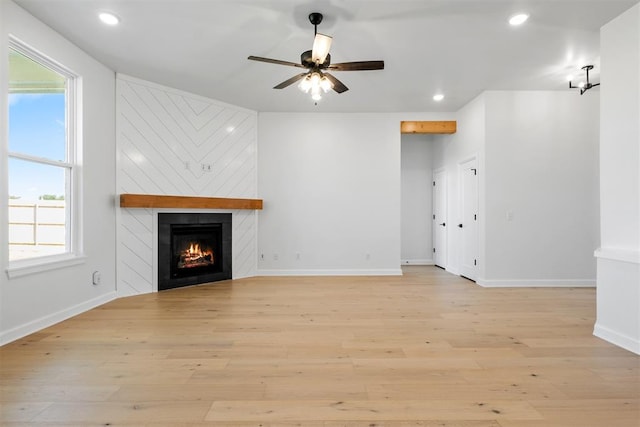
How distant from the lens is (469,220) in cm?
545

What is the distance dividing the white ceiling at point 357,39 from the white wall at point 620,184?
13.0 inches

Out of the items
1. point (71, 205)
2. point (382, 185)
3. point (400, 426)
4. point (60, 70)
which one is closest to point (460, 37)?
point (382, 185)

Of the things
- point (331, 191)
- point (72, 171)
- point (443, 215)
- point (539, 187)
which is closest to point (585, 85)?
point (539, 187)

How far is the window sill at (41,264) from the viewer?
2783 millimetres

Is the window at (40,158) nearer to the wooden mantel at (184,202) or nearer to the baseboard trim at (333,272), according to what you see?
the wooden mantel at (184,202)

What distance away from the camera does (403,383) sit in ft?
6.63

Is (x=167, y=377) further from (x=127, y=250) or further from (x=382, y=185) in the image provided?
(x=382, y=185)

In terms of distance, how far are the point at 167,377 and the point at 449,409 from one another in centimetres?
169

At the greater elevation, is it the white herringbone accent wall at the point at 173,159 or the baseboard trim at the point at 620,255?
the white herringbone accent wall at the point at 173,159

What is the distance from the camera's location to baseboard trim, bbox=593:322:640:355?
99.5 inches

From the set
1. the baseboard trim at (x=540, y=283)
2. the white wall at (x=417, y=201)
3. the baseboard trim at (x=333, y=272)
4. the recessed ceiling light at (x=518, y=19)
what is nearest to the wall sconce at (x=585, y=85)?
the recessed ceiling light at (x=518, y=19)

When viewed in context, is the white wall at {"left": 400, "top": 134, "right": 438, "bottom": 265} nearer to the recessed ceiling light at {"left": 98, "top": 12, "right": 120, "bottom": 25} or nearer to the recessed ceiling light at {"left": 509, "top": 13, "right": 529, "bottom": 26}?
the recessed ceiling light at {"left": 509, "top": 13, "right": 529, "bottom": 26}

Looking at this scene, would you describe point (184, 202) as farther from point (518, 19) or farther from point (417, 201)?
point (417, 201)

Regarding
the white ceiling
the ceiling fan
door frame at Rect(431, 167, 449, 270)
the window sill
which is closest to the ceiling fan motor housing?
the ceiling fan
